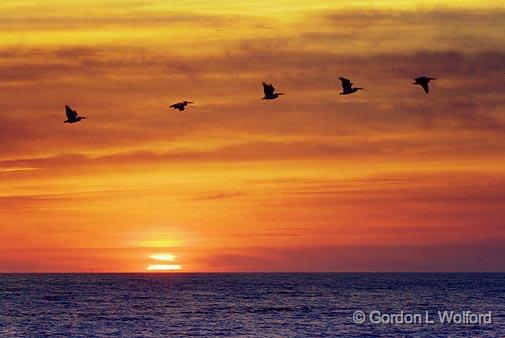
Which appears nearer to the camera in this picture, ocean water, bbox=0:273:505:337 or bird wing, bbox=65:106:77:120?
bird wing, bbox=65:106:77:120

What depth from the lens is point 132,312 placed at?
114 metres

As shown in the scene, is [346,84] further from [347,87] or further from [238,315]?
[238,315]

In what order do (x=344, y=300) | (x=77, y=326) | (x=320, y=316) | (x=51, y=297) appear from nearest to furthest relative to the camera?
(x=77, y=326) < (x=320, y=316) < (x=344, y=300) < (x=51, y=297)

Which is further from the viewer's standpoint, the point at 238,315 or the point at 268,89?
the point at 238,315

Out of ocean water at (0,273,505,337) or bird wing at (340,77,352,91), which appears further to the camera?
ocean water at (0,273,505,337)

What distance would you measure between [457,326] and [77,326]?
29.8 metres

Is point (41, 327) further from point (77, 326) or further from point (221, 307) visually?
point (221, 307)

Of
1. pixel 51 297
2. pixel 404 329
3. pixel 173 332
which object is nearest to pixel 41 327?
pixel 173 332

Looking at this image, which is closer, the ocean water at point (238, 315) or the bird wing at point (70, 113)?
the bird wing at point (70, 113)

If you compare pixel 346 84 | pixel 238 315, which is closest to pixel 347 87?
pixel 346 84

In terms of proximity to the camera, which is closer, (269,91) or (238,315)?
(269,91)

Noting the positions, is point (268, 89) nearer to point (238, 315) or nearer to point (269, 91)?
point (269, 91)

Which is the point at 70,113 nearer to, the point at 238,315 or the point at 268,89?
the point at 268,89

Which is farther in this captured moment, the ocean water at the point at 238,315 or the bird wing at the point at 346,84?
the ocean water at the point at 238,315
